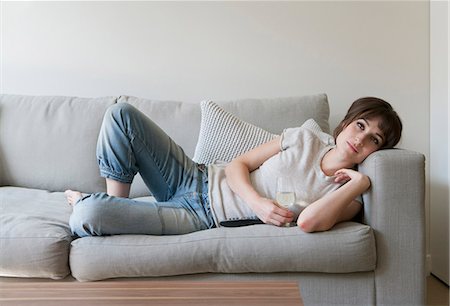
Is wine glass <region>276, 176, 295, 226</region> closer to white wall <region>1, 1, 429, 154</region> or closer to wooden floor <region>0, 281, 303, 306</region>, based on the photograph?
wooden floor <region>0, 281, 303, 306</region>

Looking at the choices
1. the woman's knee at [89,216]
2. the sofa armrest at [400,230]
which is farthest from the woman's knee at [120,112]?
the sofa armrest at [400,230]

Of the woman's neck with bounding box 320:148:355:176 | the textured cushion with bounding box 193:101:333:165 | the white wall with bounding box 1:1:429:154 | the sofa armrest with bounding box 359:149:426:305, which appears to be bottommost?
the sofa armrest with bounding box 359:149:426:305

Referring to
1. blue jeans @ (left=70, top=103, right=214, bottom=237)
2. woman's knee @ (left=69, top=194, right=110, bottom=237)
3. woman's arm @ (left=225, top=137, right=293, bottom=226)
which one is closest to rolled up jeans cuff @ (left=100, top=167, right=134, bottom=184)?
blue jeans @ (left=70, top=103, right=214, bottom=237)

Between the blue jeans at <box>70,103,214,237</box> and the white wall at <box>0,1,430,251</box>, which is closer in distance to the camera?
the blue jeans at <box>70,103,214,237</box>

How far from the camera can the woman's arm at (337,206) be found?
143 centimetres

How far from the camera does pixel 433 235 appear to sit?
240cm

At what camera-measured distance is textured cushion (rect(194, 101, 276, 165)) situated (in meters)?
1.95

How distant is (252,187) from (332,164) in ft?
0.95

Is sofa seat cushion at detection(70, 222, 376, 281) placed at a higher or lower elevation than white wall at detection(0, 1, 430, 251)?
lower

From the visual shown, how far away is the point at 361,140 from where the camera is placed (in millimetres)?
1599

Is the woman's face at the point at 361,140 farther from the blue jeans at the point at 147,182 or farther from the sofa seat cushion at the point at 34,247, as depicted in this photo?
the sofa seat cushion at the point at 34,247

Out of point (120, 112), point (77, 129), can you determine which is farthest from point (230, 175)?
point (77, 129)

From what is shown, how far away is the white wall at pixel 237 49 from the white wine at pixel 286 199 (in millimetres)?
1005

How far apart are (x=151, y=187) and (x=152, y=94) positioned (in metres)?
0.84
